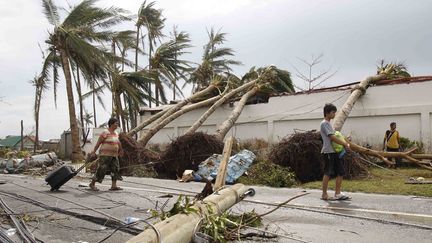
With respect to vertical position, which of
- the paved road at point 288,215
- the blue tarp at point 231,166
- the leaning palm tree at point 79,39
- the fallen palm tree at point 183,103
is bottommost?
the paved road at point 288,215

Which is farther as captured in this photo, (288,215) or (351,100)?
(351,100)

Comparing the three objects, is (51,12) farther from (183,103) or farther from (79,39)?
(183,103)

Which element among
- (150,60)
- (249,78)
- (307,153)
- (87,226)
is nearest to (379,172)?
(307,153)

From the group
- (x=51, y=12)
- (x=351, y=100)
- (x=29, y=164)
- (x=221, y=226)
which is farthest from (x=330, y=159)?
(x=51, y=12)

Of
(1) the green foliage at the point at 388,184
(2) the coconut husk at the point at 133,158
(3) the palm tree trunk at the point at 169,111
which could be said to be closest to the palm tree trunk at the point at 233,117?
(2) the coconut husk at the point at 133,158

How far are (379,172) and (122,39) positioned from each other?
45.5 ft

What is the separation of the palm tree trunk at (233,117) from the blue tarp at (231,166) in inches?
114

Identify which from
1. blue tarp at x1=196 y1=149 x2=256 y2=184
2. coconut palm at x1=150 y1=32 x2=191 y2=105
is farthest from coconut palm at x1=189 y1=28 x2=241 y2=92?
blue tarp at x1=196 y1=149 x2=256 y2=184

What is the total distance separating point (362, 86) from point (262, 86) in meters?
5.37

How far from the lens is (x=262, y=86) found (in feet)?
67.4

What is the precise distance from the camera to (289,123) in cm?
1786

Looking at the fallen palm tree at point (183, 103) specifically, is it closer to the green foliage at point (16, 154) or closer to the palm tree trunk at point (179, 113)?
the palm tree trunk at point (179, 113)

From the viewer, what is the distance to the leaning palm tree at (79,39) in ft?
67.2

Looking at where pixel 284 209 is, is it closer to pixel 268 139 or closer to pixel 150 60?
pixel 268 139
